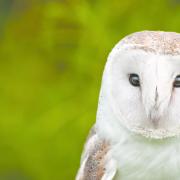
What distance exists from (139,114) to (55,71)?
1.34 m

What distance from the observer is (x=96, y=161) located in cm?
166

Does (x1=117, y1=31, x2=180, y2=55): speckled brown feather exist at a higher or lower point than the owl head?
higher

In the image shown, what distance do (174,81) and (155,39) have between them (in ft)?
0.34

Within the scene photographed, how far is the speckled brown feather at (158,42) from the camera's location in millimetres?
1476

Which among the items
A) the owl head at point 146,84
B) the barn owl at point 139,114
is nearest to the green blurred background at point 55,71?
the barn owl at point 139,114

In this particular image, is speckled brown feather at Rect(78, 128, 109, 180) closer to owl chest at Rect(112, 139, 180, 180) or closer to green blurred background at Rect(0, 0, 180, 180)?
owl chest at Rect(112, 139, 180, 180)

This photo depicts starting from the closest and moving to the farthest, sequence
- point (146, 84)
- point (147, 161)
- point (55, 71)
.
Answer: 1. point (146, 84)
2. point (147, 161)
3. point (55, 71)

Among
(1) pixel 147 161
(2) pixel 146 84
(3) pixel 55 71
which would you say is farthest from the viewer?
(3) pixel 55 71

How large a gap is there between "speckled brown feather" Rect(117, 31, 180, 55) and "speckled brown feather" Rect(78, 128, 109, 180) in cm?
29

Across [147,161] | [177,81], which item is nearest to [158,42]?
[177,81]

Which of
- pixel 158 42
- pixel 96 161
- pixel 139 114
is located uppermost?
pixel 158 42

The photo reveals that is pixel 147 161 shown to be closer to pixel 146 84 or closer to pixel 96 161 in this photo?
pixel 96 161

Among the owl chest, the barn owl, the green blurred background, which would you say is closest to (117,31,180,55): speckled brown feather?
the barn owl

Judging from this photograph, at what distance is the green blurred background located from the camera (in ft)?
8.76
